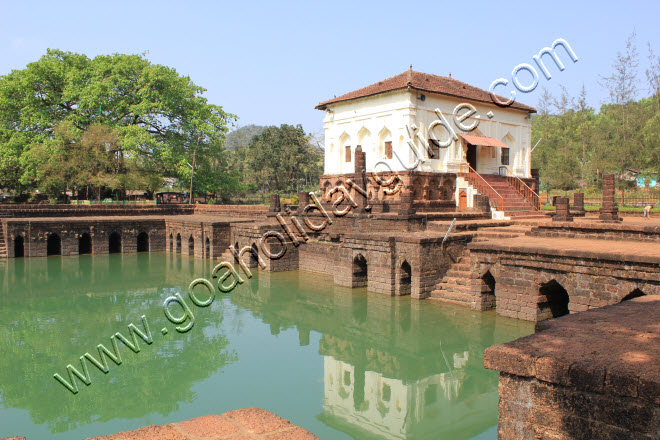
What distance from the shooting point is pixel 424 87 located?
21.6 meters

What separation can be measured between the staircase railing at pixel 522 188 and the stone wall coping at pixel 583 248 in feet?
37.8

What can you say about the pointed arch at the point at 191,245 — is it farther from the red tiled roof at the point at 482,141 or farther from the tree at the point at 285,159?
the tree at the point at 285,159

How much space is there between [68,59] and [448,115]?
2327 cm

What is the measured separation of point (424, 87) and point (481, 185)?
480cm

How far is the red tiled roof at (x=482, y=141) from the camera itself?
23048 mm

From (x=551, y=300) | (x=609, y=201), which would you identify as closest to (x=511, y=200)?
(x=609, y=201)

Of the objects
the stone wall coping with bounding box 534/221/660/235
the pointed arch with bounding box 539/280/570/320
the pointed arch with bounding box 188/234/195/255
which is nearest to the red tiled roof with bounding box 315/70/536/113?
the pointed arch with bounding box 188/234/195/255

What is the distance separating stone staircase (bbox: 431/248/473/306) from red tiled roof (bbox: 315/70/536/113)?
993 cm

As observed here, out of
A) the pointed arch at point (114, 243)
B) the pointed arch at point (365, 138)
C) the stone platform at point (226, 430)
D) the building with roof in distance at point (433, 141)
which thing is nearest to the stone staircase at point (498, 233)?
the building with roof in distance at point (433, 141)


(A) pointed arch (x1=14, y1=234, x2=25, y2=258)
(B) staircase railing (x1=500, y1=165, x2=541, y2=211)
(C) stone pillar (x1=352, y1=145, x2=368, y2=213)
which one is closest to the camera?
(C) stone pillar (x1=352, y1=145, x2=368, y2=213)

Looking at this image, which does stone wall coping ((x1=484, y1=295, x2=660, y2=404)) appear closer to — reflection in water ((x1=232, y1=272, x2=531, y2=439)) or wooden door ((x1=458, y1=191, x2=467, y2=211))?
reflection in water ((x1=232, y1=272, x2=531, y2=439))

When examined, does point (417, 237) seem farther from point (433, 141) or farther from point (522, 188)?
point (522, 188)

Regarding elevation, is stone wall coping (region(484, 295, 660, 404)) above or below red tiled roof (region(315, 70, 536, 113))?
below

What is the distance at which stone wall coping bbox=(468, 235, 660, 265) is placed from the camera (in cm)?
888
